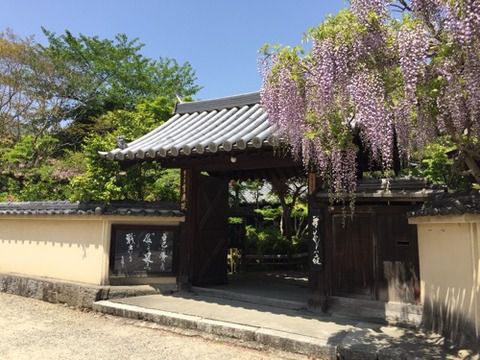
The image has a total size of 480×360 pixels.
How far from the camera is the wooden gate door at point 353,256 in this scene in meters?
6.67

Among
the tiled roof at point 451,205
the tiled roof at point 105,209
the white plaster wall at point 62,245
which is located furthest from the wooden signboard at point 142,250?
the tiled roof at point 451,205

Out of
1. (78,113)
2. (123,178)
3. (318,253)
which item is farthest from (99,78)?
(318,253)

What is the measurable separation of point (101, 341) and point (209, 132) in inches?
179

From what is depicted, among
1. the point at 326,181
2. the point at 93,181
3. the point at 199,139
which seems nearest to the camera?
the point at 326,181

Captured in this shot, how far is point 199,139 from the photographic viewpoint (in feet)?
27.1

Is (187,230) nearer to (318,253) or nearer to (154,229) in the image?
(154,229)

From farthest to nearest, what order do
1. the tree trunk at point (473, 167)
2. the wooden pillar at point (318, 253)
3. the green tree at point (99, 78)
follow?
the green tree at point (99, 78) → the wooden pillar at point (318, 253) → the tree trunk at point (473, 167)

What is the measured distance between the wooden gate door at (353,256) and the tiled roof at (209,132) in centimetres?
196

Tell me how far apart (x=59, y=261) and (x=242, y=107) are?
5.46 meters

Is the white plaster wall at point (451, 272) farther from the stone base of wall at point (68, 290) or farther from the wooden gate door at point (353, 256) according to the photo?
the stone base of wall at point (68, 290)

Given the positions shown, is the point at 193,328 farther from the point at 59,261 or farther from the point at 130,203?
the point at 59,261

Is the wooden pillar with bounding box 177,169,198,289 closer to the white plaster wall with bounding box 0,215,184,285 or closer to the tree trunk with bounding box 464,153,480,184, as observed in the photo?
the white plaster wall with bounding box 0,215,184,285

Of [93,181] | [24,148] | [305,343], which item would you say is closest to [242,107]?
[93,181]

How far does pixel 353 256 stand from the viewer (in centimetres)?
683
